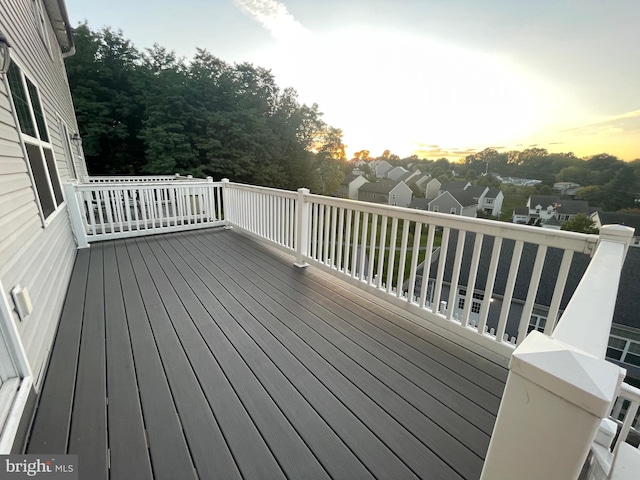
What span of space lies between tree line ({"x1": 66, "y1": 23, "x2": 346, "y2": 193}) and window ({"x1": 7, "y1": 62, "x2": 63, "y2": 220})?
1363cm

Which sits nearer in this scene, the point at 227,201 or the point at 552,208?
the point at 552,208

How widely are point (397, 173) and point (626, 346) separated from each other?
1078 cm

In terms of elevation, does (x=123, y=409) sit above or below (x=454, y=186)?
below

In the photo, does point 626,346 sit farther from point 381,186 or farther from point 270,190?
point 381,186

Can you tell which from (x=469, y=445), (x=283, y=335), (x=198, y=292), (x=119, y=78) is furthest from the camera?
(x=119, y=78)

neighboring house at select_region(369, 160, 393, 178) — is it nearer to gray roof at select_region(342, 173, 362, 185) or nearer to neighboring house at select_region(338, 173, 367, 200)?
neighboring house at select_region(338, 173, 367, 200)

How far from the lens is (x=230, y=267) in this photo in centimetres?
353

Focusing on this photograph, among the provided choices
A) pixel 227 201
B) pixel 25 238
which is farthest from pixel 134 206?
pixel 25 238

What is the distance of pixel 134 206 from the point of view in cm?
462

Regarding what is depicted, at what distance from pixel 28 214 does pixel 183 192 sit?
340 cm

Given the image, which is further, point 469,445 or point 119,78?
point 119,78

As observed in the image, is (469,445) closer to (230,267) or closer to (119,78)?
(230,267)

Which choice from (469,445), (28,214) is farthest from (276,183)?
(469,445)

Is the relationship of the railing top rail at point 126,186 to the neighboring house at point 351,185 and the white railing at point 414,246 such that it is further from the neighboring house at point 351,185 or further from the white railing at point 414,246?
the neighboring house at point 351,185
